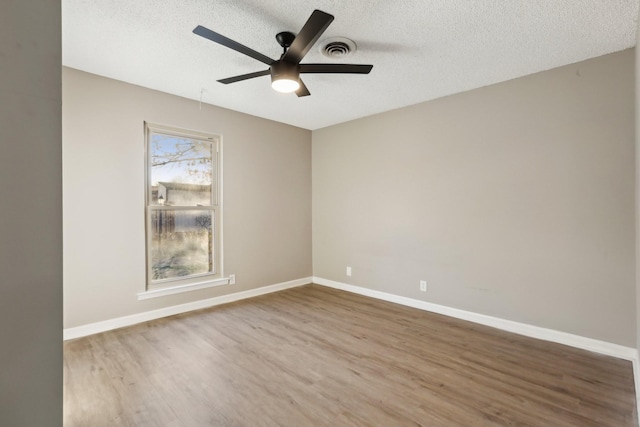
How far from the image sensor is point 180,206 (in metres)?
3.79

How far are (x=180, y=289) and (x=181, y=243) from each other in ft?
1.87

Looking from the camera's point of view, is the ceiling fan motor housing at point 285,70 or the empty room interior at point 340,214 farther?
the ceiling fan motor housing at point 285,70

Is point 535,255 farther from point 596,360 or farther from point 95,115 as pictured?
point 95,115

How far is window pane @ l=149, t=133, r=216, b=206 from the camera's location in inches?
142

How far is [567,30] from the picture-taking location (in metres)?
2.31

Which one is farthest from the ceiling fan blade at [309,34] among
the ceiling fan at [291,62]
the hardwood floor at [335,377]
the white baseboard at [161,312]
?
the white baseboard at [161,312]

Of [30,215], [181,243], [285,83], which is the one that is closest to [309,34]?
[285,83]

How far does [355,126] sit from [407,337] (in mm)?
3052

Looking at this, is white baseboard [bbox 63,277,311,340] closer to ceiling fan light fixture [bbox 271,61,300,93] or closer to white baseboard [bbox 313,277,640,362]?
white baseboard [bbox 313,277,640,362]

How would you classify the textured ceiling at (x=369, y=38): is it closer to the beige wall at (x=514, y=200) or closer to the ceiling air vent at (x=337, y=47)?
the ceiling air vent at (x=337, y=47)

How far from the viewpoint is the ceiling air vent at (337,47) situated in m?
2.46

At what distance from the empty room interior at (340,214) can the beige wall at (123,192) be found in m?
0.02

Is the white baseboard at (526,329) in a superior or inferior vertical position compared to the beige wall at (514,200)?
inferior

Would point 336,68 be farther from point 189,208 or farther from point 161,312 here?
point 161,312
